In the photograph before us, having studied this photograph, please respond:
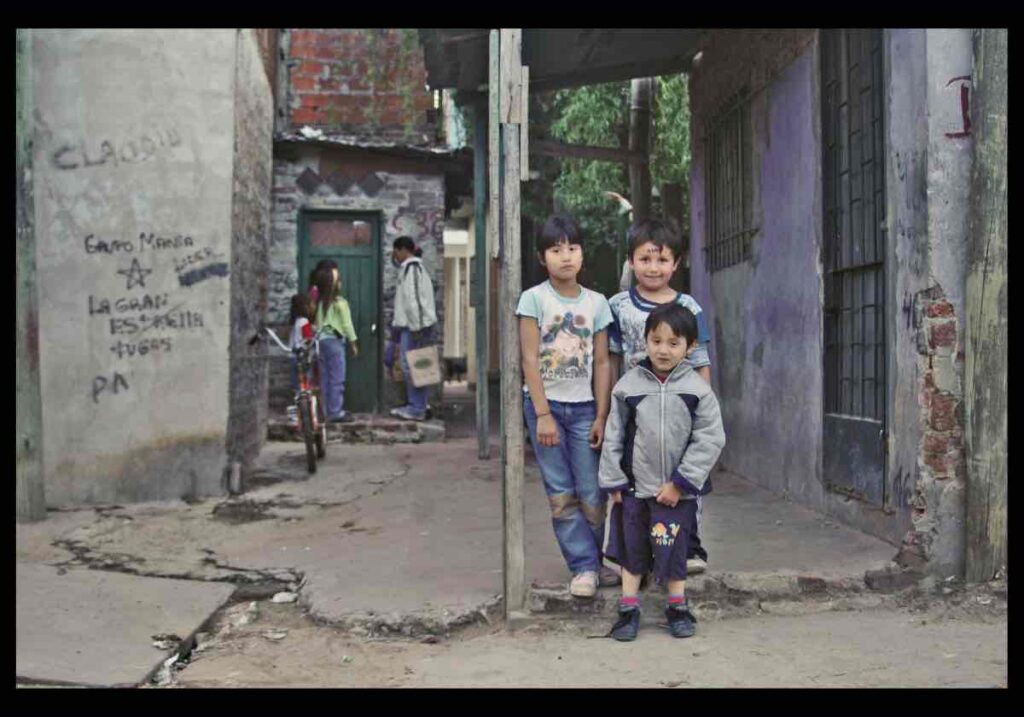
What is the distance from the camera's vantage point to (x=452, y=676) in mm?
3652

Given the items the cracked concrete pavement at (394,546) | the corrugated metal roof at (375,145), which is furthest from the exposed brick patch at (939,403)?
the corrugated metal roof at (375,145)

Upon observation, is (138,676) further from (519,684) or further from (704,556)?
(704,556)

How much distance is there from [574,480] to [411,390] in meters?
6.78

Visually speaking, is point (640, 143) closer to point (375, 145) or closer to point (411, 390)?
point (375, 145)

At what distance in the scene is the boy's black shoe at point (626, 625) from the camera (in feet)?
13.0

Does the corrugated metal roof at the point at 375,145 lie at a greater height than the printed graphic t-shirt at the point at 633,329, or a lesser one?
greater

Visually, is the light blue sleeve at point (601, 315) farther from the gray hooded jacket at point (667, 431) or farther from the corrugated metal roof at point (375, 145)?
the corrugated metal roof at point (375, 145)

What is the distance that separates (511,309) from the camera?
13.8ft

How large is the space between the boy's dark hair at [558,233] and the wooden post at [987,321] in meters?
1.62

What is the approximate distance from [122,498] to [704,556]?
430 cm

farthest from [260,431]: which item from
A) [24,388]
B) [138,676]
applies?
[138,676]

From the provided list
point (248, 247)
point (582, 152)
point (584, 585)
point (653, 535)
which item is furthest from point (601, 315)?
point (582, 152)

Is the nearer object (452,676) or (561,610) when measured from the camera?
(452,676)

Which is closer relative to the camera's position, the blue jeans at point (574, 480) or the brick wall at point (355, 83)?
the blue jeans at point (574, 480)
